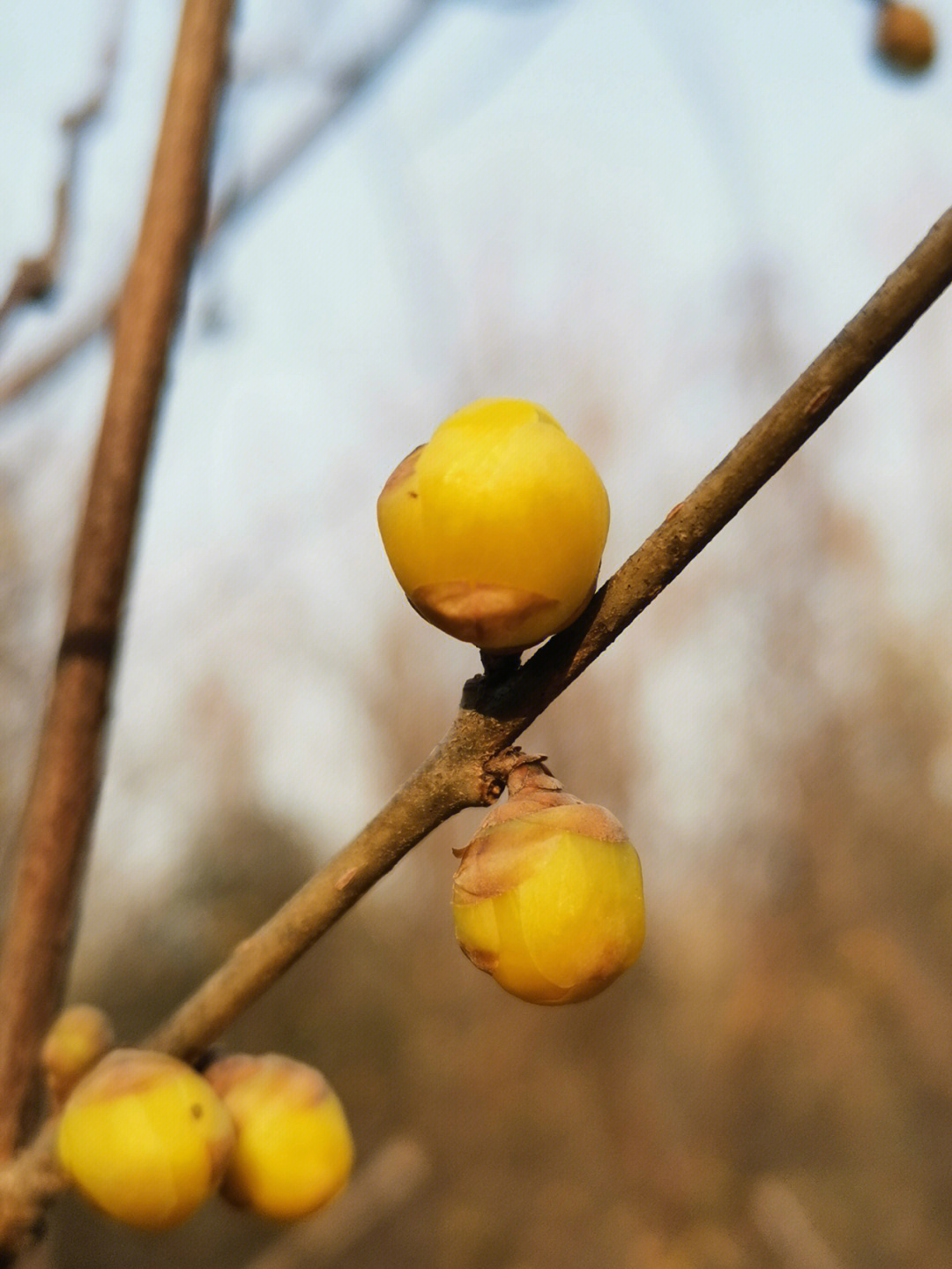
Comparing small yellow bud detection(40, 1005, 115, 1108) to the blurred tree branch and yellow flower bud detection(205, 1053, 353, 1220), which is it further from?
the blurred tree branch

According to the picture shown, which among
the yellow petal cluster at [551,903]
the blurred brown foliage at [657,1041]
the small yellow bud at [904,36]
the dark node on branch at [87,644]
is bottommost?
the blurred brown foliage at [657,1041]

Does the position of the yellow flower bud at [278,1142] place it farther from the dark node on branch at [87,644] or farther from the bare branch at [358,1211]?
the bare branch at [358,1211]

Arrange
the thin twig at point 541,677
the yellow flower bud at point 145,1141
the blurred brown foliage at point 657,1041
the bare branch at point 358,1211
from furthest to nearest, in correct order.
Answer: the blurred brown foliage at point 657,1041 → the bare branch at point 358,1211 → the yellow flower bud at point 145,1141 → the thin twig at point 541,677

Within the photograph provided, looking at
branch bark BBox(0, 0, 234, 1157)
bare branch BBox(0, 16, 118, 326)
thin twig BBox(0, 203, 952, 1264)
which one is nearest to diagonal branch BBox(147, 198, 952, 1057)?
thin twig BBox(0, 203, 952, 1264)

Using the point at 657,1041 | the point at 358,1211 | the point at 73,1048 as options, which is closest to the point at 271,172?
the point at 73,1048

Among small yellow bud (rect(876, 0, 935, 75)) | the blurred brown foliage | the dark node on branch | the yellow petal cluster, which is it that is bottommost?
the blurred brown foliage

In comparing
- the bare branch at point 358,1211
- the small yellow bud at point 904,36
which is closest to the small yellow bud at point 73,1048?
the small yellow bud at point 904,36
